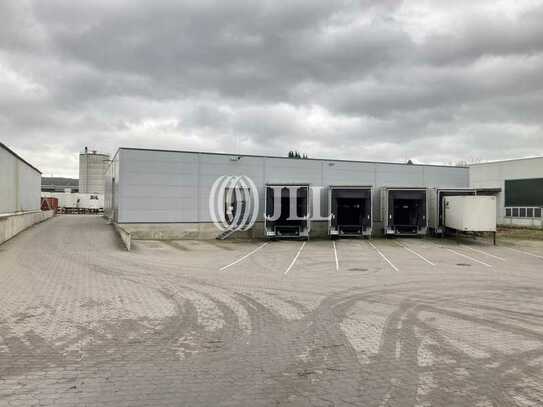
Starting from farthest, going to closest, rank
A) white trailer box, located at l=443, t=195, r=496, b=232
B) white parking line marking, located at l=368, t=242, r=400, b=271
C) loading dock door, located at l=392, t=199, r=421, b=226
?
1. loading dock door, located at l=392, t=199, r=421, b=226
2. white trailer box, located at l=443, t=195, r=496, b=232
3. white parking line marking, located at l=368, t=242, r=400, b=271

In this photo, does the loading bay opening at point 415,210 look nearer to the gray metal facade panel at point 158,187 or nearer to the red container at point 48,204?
the gray metal facade panel at point 158,187

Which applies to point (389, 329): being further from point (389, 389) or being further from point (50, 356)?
point (50, 356)

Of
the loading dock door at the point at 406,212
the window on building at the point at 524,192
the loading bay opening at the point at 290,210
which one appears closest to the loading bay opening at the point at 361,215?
the loading bay opening at the point at 290,210

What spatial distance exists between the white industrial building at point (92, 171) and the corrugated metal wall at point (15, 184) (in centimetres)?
3581

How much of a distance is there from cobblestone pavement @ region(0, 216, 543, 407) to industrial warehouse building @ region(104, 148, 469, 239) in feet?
34.9

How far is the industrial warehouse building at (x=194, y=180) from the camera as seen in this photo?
26.8 metres

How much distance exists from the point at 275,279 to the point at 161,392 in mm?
8804

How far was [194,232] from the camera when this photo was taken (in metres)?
28.5

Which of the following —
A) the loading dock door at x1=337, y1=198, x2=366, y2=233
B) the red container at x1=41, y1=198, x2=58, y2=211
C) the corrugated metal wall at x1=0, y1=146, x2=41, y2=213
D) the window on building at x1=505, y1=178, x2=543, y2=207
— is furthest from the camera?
the red container at x1=41, y1=198, x2=58, y2=211

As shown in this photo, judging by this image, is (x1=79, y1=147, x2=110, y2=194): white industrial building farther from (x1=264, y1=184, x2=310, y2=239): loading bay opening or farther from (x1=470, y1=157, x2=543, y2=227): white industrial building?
(x1=470, y1=157, x2=543, y2=227): white industrial building

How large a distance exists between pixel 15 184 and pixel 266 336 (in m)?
26.2

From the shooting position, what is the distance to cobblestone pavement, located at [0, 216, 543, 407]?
17.5 feet

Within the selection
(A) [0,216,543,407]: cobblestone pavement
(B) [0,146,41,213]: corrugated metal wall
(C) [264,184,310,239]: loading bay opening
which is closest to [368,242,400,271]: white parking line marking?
(A) [0,216,543,407]: cobblestone pavement

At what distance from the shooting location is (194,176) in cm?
2867
